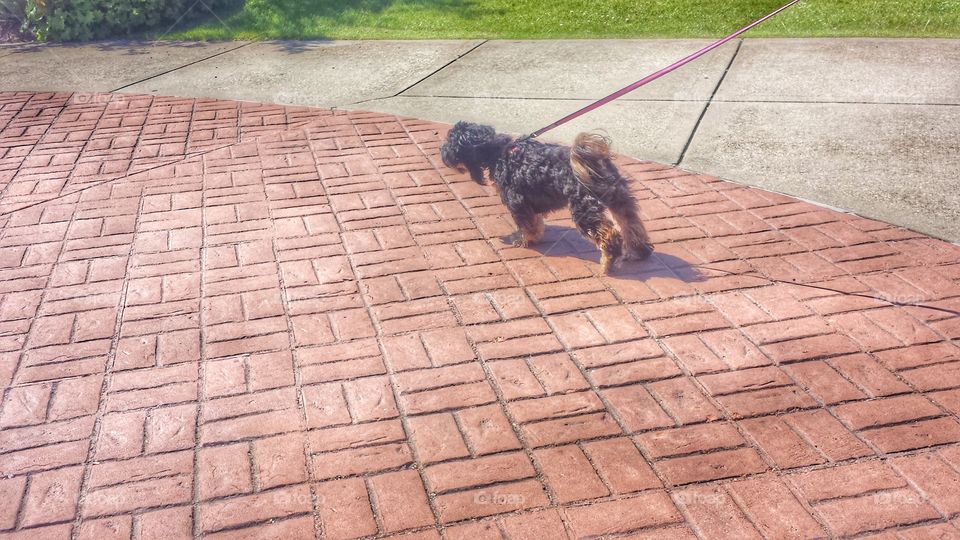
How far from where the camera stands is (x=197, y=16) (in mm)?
10945

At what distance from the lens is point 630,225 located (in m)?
4.75

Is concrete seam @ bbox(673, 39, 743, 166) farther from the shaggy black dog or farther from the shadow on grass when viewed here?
the shadow on grass

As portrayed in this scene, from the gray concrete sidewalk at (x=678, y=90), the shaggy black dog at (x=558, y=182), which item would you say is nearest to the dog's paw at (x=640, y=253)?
the shaggy black dog at (x=558, y=182)

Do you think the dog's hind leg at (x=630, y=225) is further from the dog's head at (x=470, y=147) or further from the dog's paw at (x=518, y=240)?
the dog's head at (x=470, y=147)

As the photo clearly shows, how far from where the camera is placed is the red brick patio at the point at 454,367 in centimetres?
316

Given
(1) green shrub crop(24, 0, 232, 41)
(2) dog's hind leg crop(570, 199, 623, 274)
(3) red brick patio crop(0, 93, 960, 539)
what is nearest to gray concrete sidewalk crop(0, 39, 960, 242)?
(1) green shrub crop(24, 0, 232, 41)

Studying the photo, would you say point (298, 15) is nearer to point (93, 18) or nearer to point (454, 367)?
point (93, 18)

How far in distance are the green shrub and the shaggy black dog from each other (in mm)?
6950

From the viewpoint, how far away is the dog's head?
512 centimetres

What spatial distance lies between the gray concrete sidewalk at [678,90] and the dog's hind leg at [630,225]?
1507mm

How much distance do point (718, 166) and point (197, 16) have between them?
7.67 m

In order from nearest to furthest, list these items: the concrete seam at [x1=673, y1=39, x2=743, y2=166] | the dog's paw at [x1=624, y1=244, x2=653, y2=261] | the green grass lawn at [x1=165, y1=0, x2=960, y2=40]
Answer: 1. the dog's paw at [x1=624, y1=244, x2=653, y2=261]
2. the concrete seam at [x1=673, y1=39, x2=743, y2=166]
3. the green grass lawn at [x1=165, y1=0, x2=960, y2=40]

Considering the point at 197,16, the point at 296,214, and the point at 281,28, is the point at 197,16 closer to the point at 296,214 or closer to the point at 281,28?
the point at 281,28

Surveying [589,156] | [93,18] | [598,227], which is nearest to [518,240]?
[598,227]
